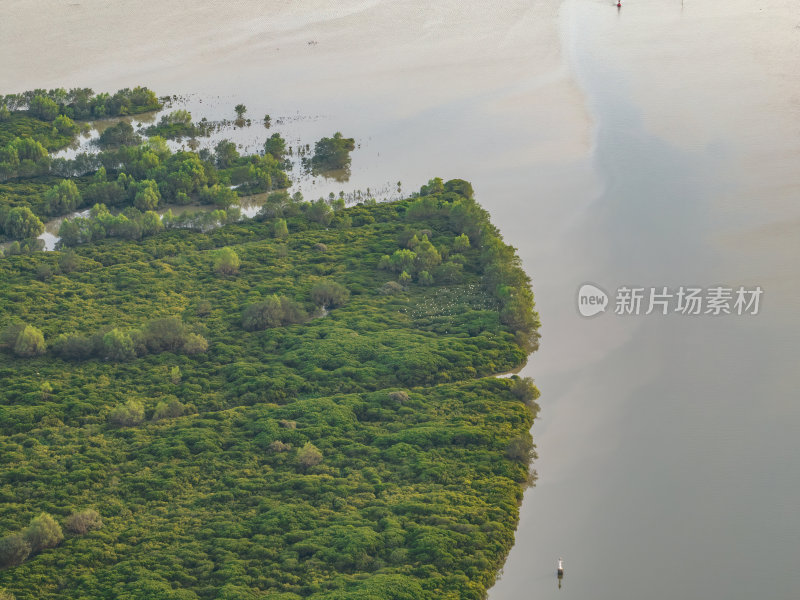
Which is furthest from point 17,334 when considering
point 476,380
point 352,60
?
point 352,60

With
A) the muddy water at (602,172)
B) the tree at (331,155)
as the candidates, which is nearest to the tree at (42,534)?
the muddy water at (602,172)

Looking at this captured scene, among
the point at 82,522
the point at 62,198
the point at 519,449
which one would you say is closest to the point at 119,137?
the point at 62,198

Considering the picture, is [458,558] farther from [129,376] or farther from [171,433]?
[129,376]

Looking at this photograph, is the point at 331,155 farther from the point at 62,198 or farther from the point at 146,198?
the point at 62,198

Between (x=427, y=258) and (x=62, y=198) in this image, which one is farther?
(x=62, y=198)

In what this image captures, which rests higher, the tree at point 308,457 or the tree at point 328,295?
the tree at point 328,295

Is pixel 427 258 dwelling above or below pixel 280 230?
below

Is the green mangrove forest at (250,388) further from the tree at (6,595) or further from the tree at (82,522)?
the tree at (6,595)

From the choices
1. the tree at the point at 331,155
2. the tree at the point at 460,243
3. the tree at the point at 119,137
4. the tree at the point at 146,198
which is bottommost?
the tree at the point at 460,243
